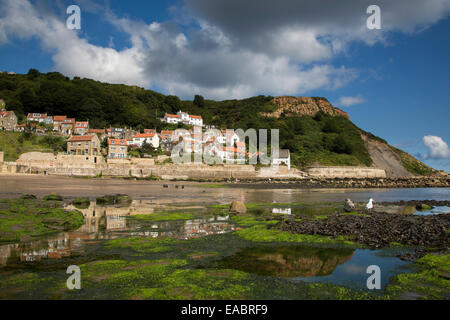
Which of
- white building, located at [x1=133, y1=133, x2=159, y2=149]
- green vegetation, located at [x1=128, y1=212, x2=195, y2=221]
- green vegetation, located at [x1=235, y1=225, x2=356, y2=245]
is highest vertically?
white building, located at [x1=133, y1=133, x2=159, y2=149]

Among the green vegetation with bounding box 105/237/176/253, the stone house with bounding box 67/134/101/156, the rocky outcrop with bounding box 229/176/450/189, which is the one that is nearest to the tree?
the stone house with bounding box 67/134/101/156

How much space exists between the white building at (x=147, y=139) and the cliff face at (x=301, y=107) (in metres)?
79.5

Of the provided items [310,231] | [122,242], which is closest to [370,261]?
[310,231]

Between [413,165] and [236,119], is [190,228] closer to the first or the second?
[413,165]

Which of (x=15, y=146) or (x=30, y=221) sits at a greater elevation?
(x=15, y=146)

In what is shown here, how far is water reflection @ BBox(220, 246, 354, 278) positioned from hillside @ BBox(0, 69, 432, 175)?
7844cm

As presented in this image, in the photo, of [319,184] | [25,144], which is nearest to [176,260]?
[319,184]

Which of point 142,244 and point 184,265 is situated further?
point 142,244

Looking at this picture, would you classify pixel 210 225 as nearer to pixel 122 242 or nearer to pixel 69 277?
pixel 122 242

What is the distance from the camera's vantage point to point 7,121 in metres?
76.0

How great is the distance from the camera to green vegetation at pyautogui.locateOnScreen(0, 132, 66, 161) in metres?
61.6

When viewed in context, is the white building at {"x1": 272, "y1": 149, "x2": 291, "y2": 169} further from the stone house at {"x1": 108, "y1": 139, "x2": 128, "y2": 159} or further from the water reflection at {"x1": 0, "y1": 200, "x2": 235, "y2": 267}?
the water reflection at {"x1": 0, "y1": 200, "x2": 235, "y2": 267}

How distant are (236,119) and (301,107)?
133 feet

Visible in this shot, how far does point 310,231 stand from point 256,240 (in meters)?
3.00
